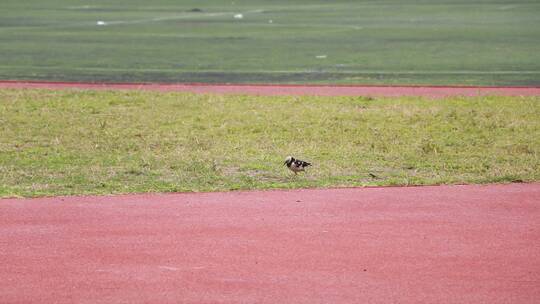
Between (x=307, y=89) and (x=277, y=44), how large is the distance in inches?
592

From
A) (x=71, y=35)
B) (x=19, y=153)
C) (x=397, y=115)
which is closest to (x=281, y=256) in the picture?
(x=19, y=153)

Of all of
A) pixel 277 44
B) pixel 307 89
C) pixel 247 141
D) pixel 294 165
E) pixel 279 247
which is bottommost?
pixel 277 44

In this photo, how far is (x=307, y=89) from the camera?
26703mm

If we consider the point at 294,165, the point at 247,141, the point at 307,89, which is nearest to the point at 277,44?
the point at 307,89

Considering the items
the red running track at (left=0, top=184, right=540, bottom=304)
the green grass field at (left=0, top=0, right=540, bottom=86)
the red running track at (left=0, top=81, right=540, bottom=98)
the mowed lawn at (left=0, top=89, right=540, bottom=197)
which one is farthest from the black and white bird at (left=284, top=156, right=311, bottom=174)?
the green grass field at (left=0, top=0, right=540, bottom=86)

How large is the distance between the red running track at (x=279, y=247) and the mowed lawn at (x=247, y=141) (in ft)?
3.09

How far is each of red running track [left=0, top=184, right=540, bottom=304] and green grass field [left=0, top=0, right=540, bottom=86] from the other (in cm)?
1551

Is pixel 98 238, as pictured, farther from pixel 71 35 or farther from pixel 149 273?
pixel 71 35

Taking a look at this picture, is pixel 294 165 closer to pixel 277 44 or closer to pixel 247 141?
pixel 247 141

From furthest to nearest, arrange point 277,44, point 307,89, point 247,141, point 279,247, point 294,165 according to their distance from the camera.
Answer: point 277,44, point 307,89, point 247,141, point 294,165, point 279,247

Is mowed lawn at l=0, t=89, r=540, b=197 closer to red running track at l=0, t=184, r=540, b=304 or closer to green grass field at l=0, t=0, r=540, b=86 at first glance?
red running track at l=0, t=184, r=540, b=304

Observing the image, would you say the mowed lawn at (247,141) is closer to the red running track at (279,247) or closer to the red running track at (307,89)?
the red running track at (279,247)

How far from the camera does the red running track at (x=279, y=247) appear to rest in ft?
31.4

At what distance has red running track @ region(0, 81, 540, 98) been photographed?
84.1 ft
